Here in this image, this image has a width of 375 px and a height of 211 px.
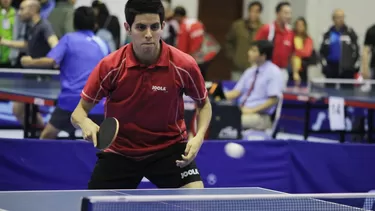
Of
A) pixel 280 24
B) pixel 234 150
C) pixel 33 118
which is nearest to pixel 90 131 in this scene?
pixel 234 150

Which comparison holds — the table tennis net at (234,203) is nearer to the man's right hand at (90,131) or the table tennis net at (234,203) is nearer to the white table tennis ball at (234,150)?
the man's right hand at (90,131)

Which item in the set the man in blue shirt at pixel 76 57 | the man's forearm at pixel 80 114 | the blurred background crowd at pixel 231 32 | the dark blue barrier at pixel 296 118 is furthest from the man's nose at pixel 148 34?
the dark blue barrier at pixel 296 118

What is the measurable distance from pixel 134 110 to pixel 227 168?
2352 mm

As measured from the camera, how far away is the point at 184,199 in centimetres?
421

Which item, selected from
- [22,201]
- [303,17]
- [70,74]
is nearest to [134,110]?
[22,201]

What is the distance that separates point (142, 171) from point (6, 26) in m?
8.28

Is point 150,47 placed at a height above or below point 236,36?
above

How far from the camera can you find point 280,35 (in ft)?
42.5

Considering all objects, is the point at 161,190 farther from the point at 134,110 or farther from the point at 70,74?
the point at 70,74

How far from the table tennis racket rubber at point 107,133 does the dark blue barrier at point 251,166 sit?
208 cm

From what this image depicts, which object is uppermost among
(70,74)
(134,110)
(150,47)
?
(150,47)

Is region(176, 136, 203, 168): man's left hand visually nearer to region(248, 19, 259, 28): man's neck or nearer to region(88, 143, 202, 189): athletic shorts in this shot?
region(88, 143, 202, 189): athletic shorts

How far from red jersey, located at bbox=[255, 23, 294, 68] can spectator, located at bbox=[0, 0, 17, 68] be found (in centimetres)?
325

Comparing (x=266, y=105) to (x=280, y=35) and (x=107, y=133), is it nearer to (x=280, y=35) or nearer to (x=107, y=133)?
(x=280, y=35)
